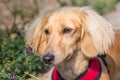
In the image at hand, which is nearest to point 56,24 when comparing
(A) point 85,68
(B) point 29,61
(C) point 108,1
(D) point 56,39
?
(D) point 56,39

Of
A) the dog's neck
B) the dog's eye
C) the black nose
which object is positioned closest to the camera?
the black nose

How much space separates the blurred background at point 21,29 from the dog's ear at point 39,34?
1.43 feet

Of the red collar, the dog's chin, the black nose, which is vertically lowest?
the red collar

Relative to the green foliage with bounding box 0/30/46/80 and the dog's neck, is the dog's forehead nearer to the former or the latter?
the dog's neck

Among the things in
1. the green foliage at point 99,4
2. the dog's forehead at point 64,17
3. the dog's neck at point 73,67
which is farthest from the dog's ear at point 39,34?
the green foliage at point 99,4

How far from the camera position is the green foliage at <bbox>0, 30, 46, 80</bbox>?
6.65 metres

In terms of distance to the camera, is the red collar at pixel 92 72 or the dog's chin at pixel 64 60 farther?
the red collar at pixel 92 72

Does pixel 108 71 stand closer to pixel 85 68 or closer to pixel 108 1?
pixel 85 68

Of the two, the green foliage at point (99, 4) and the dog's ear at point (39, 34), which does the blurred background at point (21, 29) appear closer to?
the green foliage at point (99, 4)

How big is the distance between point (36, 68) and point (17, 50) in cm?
37

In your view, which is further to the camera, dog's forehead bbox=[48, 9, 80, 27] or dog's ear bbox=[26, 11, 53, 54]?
dog's ear bbox=[26, 11, 53, 54]

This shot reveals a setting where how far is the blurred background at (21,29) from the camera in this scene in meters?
6.71

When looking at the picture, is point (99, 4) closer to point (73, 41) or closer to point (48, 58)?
point (73, 41)

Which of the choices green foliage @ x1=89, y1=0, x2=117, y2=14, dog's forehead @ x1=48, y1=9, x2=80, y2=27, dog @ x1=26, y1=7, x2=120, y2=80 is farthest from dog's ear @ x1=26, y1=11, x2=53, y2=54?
green foliage @ x1=89, y1=0, x2=117, y2=14
